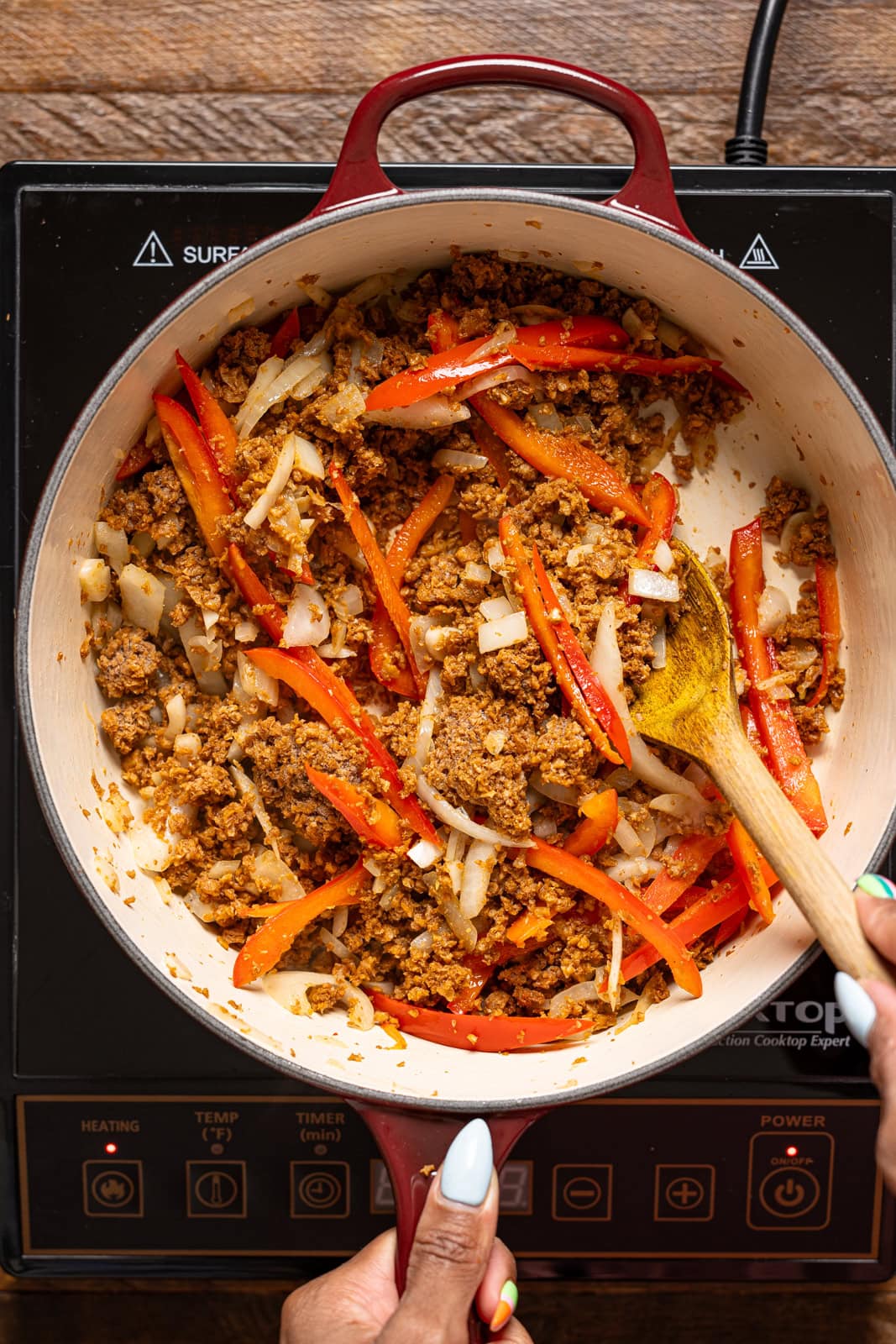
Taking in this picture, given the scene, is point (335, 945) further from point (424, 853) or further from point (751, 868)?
point (751, 868)

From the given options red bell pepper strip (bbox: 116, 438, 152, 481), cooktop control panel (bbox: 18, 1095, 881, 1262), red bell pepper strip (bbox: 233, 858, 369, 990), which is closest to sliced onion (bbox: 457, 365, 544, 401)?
red bell pepper strip (bbox: 116, 438, 152, 481)

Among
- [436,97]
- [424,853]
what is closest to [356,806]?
[424,853]

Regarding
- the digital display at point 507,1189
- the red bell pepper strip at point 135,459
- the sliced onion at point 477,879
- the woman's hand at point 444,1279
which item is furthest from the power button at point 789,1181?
the red bell pepper strip at point 135,459

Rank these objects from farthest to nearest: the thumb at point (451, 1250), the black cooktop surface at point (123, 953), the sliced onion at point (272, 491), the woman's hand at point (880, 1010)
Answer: the black cooktop surface at point (123, 953) → the sliced onion at point (272, 491) → the thumb at point (451, 1250) → the woman's hand at point (880, 1010)

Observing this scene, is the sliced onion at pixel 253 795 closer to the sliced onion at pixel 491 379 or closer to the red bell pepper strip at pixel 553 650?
the red bell pepper strip at pixel 553 650

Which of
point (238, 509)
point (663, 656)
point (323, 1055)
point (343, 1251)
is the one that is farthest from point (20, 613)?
point (343, 1251)
